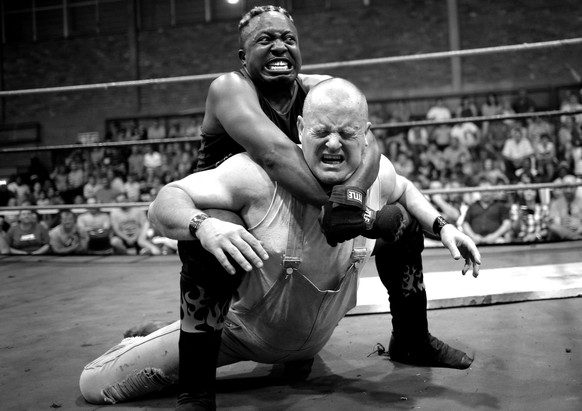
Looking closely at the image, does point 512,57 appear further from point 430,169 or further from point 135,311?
point 135,311

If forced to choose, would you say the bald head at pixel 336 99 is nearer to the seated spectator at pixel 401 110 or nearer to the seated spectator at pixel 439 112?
the seated spectator at pixel 439 112

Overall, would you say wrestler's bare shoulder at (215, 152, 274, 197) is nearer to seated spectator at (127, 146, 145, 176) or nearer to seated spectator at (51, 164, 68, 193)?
seated spectator at (51, 164, 68, 193)

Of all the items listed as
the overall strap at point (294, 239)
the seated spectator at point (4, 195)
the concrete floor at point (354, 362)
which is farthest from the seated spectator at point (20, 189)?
Result: the overall strap at point (294, 239)

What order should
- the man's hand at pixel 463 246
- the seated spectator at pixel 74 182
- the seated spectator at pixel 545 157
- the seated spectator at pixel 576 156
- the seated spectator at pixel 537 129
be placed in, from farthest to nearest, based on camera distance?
the seated spectator at pixel 537 129 < the seated spectator at pixel 576 156 < the seated spectator at pixel 74 182 < the seated spectator at pixel 545 157 < the man's hand at pixel 463 246

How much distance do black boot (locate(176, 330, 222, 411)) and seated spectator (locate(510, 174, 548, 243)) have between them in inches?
158

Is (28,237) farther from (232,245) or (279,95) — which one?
(232,245)

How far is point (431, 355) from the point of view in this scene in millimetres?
1822

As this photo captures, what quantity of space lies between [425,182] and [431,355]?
4.77m

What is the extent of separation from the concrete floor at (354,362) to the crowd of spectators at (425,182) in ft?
6.59

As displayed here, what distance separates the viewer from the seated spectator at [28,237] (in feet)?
17.6

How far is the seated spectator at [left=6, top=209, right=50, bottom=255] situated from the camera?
5354 mm

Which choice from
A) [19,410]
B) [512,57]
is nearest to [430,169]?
[512,57]

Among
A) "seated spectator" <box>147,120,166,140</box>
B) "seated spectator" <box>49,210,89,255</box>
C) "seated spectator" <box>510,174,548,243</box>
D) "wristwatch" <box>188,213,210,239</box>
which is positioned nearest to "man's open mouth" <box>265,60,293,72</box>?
"wristwatch" <box>188,213,210,239</box>

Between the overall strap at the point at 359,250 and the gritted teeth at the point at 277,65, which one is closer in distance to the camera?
the overall strap at the point at 359,250
